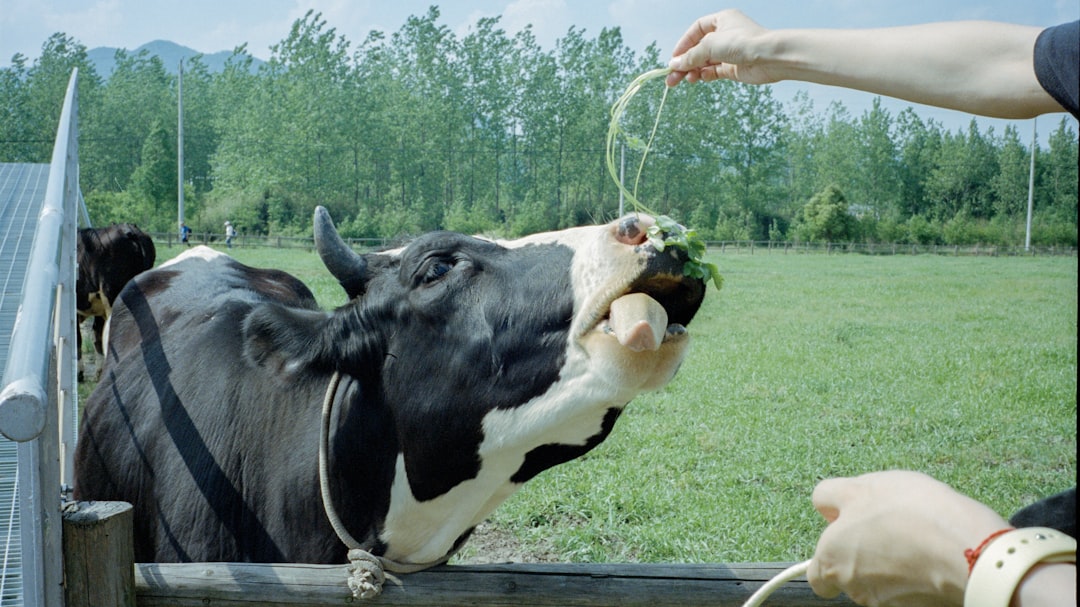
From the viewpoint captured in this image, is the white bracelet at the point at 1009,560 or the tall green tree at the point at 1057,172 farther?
the tall green tree at the point at 1057,172

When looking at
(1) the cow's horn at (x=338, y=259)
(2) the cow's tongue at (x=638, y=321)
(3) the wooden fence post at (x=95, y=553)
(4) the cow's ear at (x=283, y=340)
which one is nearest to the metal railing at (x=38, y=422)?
(3) the wooden fence post at (x=95, y=553)

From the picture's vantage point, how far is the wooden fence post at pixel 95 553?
1.83m

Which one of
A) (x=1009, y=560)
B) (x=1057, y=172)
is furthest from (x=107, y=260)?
(x=1057, y=172)

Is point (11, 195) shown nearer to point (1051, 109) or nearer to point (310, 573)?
point (310, 573)

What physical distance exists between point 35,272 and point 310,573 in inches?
37.0

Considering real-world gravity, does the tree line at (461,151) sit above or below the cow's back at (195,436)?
above

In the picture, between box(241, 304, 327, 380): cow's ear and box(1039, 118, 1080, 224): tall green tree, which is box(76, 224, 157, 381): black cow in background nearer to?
box(241, 304, 327, 380): cow's ear

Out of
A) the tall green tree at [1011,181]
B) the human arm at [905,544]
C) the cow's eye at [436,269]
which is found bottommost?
the human arm at [905,544]

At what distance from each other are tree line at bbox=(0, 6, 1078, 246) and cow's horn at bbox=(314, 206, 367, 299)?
40016mm

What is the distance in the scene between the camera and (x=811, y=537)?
4.91m

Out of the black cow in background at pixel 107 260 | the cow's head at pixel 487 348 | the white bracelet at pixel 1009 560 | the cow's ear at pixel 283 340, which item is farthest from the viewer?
the black cow in background at pixel 107 260

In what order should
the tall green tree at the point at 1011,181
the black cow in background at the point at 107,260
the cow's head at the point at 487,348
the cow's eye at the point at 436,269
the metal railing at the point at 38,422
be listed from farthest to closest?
1. the tall green tree at the point at 1011,181
2. the black cow in background at the point at 107,260
3. the cow's eye at the point at 436,269
4. the cow's head at the point at 487,348
5. the metal railing at the point at 38,422

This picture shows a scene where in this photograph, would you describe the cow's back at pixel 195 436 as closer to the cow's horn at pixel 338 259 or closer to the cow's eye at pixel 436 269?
the cow's horn at pixel 338 259

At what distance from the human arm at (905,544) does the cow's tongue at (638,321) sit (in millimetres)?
765
